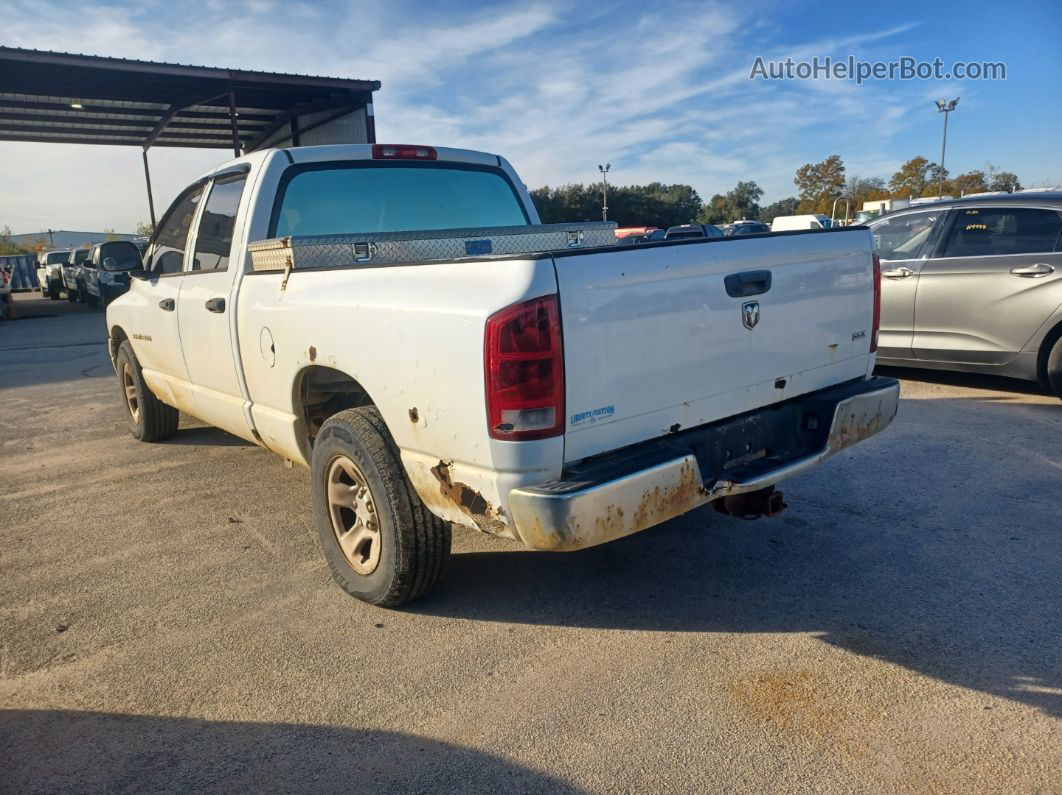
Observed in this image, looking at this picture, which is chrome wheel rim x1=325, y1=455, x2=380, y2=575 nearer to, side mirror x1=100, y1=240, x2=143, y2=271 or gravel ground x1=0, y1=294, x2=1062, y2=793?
gravel ground x1=0, y1=294, x2=1062, y2=793

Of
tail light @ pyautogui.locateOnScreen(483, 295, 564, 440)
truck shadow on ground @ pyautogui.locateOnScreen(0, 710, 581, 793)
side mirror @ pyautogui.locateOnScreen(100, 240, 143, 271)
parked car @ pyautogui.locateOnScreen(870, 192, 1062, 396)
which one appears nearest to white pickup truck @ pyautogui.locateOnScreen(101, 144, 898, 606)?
tail light @ pyautogui.locateOnScreen(483, 295, 564, 440)

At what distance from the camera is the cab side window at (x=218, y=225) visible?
4293 millimetres

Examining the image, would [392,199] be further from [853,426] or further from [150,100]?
[150,100]

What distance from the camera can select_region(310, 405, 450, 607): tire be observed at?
10.3 feet

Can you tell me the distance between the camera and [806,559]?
375 cm

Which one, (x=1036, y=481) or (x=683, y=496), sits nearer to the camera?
(x=683, y=496)

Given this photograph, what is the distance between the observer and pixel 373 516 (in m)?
3.38

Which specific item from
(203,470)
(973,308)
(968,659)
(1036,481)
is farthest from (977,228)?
(203,470)

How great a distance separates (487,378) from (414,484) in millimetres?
669

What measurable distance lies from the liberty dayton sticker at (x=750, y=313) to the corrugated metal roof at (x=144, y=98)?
17386mm

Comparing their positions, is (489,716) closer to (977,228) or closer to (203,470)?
(203,470)

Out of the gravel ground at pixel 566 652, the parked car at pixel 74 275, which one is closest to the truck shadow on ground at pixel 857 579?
the gravel ground at pixel 566 652

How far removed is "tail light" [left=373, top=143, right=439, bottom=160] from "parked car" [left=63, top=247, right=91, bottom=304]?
82.3ft

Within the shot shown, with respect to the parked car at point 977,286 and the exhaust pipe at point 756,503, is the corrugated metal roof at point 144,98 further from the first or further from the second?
the exhaust pipe at point 756,503
